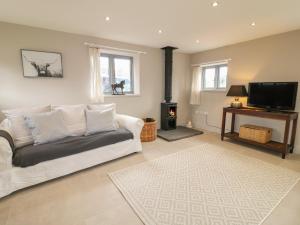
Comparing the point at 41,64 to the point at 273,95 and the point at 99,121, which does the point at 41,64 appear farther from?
the point at 273,95

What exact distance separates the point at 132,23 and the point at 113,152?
6.97 ft

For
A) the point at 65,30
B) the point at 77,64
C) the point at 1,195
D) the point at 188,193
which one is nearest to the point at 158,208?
the point at 188,193

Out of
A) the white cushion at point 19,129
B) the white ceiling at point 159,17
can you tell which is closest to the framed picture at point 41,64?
the white ceiling at point 159,17

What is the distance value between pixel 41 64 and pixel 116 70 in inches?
59.8

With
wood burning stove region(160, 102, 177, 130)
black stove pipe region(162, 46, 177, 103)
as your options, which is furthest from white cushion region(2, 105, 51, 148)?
black stove pipe region(162, 46, 177, 103)

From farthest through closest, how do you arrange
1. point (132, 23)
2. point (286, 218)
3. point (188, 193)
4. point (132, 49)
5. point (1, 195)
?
1. point (132, 49)
2. point (132, 23)
3. point (188, 193)
4. point (1, 195)
5. point (286, 218)

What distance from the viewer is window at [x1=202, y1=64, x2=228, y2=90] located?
425 cm

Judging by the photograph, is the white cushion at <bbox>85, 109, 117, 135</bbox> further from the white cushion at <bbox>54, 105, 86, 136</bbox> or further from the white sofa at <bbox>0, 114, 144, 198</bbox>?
the white sofa at <bbox>0, 114, 144, 198</bbox>

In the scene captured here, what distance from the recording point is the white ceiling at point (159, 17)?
204cm

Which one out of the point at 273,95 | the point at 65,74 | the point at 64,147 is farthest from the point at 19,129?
the point at 273,95

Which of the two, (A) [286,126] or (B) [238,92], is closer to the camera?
(A) [286,126]

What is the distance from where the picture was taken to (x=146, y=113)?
4340 millimetres

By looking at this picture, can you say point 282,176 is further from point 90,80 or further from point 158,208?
point 90,80

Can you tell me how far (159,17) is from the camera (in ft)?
7.94
